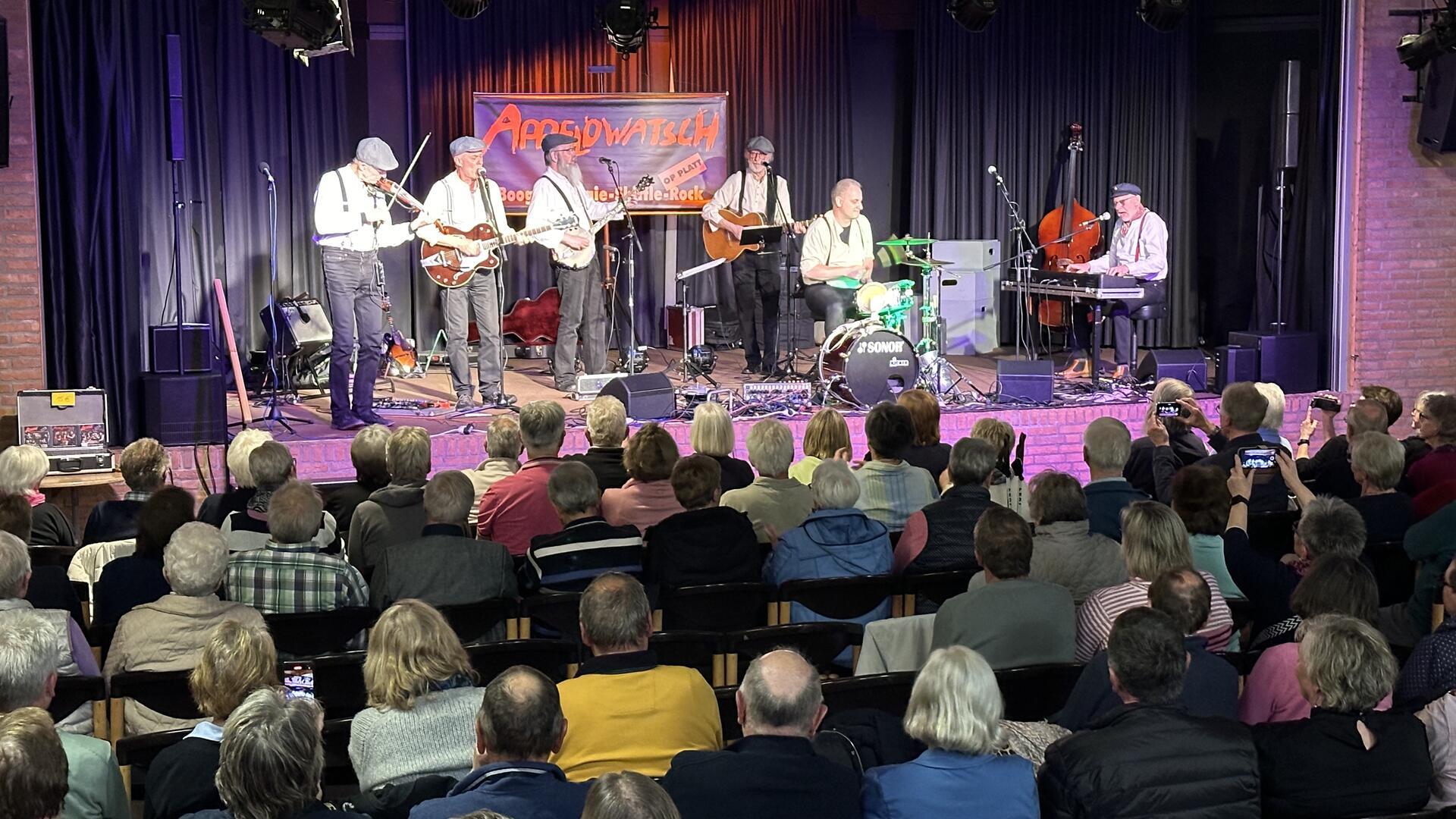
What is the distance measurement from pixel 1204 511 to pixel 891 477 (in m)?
1.28

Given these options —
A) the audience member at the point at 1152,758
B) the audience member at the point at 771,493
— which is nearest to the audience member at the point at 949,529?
the audience member at the point at 771,493

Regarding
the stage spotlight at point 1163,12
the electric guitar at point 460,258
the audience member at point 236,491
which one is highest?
the stage spotlight at point 1163,12

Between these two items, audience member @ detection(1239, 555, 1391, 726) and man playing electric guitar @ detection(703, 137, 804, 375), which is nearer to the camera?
audience member @ detection(1239, 555, 1391, 726)

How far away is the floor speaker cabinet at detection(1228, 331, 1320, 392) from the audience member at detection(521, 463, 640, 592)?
6.58 m

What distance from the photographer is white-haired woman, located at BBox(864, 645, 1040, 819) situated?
10.0ft

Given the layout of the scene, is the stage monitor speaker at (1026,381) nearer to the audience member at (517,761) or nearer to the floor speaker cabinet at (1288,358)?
the floor speaker cabinet at (1288,358)

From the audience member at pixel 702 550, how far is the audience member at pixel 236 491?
5.00 feet

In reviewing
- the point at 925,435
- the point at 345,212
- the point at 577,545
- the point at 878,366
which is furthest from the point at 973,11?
the point at 577,545

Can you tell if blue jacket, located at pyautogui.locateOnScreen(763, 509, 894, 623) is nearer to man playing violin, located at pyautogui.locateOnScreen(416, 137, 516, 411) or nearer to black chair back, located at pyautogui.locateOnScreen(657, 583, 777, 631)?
black chair back, located at pyautogui.locateOnScreen(657, 583, 777, 631)

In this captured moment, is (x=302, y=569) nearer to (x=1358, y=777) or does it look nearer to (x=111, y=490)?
(x=1358, y=777)

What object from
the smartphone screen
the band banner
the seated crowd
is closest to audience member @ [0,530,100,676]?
the seated crowd

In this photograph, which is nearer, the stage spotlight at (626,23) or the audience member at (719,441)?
the audience member at (719,441)

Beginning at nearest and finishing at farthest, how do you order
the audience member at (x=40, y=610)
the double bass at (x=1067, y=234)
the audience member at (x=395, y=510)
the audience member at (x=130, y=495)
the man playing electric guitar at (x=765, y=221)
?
the audience member at (x=40, y=610) → the audience member at (x=395, y=510) → the audience member at (x=130, y=495) → the man playing electric guitar at (x=765, y=221) → the double bass at (x=1067, y=234)

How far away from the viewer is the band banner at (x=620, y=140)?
12.7 m
